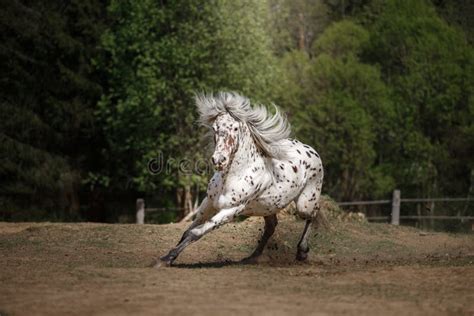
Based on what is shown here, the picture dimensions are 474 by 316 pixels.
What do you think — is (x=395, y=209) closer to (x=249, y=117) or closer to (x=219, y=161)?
(x=249, y=117)

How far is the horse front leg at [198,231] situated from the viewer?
960 centimetres

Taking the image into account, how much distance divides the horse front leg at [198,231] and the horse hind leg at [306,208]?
1672mm

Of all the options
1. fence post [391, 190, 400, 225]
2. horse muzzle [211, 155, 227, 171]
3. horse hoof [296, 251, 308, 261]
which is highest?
horse muzzle [211, 155, 227, 171]

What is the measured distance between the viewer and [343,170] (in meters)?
32.8

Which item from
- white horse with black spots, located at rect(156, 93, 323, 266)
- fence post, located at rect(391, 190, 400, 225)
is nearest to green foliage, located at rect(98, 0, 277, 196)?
fence post, located at rect(391, 190, 400, 225)

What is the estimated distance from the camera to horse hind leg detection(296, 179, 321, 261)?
11.3m

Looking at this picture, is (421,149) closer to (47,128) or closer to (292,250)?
(47,128)

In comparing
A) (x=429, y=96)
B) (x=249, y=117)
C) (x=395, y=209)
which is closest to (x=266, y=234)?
(x=249, y=117)

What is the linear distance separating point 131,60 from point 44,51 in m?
3.64

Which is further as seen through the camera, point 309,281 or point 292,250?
point 292,250

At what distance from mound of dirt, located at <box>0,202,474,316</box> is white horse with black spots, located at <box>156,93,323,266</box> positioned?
0.54 meters

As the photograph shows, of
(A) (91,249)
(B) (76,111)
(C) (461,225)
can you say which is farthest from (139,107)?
(A) (91,249)

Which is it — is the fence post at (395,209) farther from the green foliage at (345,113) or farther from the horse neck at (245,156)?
the horse neck at (245,156)

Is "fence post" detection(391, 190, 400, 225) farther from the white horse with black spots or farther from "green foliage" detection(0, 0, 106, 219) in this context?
"green foliage" detection(0, 0, 106, 219)
